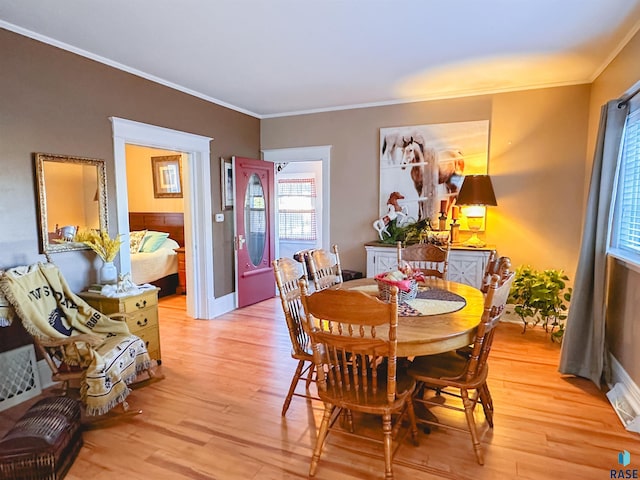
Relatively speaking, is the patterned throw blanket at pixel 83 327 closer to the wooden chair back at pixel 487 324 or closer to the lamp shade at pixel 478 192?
the wooden chair back at pixel 487 324

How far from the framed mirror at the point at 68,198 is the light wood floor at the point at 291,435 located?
1237mm

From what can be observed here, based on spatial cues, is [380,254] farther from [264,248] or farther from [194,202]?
[194,202]

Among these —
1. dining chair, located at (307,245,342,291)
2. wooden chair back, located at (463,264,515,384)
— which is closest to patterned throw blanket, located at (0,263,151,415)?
dining chair, located at (307,245,342,291)

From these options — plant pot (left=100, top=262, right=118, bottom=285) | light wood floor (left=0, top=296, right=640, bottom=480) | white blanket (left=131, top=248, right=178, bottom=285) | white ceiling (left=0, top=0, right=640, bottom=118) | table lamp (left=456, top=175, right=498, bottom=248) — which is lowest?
light wood floor (left=0, top=296, right=640, bottom=480)

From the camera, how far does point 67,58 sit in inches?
121

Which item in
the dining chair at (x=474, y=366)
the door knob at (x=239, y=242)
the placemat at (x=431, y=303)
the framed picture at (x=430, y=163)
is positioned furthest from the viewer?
the door knob at (x=239, y=242)

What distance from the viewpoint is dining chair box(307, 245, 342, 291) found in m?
2.85

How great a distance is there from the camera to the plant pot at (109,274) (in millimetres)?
3180

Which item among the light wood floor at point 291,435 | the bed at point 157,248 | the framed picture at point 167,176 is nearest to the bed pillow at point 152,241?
the bed at point 157,248

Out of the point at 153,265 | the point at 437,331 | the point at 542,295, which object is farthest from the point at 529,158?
the point at 153,265

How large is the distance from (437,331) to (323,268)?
1.26 metres

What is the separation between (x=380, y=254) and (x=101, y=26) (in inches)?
133

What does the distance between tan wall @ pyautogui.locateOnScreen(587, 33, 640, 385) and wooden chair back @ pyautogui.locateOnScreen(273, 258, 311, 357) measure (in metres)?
2.20

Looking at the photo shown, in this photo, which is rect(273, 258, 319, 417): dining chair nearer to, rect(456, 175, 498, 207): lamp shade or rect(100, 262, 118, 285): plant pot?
rect(100, 262, 118, 285): plant pot
